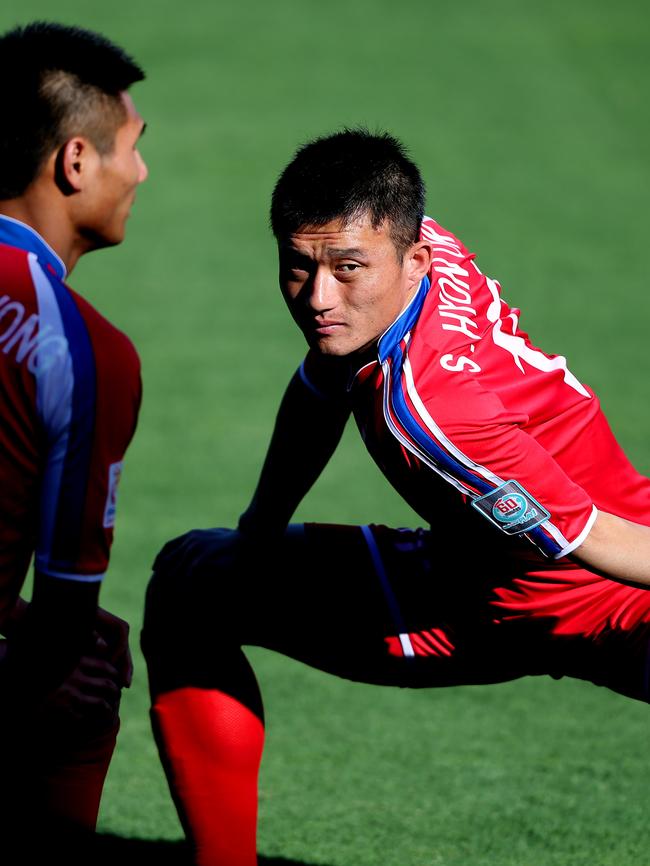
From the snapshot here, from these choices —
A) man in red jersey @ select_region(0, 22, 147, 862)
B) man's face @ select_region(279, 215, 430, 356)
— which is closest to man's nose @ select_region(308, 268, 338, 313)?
man's face @ select_region(279, 215, 430, 356)

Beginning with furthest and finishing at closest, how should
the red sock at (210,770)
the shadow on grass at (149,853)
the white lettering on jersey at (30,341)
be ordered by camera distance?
the shadow on grass at (149,853) < the red sock at (210,770) < the white lettering on jersey at (30,341)

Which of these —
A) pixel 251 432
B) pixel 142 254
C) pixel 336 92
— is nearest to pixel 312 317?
pixel 251 432

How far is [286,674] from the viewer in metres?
5.20

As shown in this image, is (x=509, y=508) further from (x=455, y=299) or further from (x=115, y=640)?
(x=115, y=640)

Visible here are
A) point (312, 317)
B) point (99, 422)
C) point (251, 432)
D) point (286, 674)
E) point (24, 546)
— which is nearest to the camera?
point (99, 422)

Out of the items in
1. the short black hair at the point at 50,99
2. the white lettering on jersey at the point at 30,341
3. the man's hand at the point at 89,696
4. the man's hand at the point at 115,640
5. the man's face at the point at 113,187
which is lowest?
the man's hand at the point at 89,696

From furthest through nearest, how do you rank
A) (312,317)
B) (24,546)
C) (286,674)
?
(286,674)
(312,317)
(24,546)

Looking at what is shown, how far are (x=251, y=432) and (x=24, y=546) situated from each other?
493cm

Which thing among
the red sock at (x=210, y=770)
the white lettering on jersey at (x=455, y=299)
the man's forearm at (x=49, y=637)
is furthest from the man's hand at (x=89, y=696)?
the white lettering on jersey at (x=455, y=299)

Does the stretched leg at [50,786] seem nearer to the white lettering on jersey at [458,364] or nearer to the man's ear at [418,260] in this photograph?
the white lettering on jersey at [458,364]

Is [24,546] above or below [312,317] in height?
below

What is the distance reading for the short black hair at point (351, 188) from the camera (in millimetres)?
2971

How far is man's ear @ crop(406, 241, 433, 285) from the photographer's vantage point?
3094 millimetres

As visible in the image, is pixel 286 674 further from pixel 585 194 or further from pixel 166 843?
pixel 585 194
